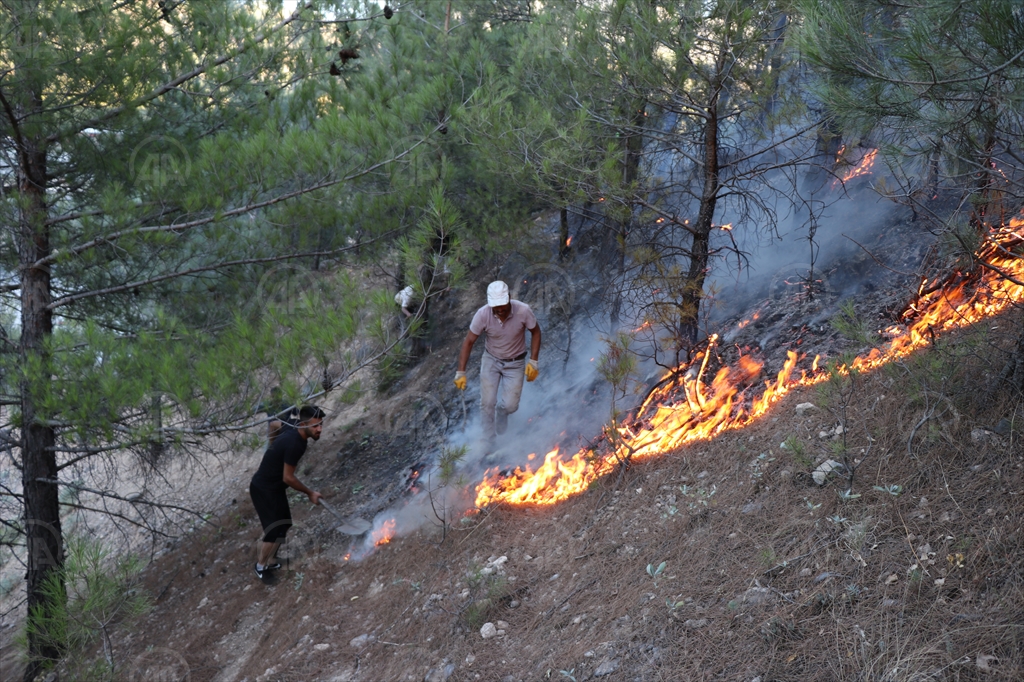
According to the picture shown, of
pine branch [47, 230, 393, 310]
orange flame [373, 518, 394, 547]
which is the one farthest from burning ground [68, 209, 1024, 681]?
pine branch [47, 230, 393, 310]

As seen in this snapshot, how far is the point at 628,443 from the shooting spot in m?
6.10

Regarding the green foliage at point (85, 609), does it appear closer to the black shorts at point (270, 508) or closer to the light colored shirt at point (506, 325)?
the black shorts at point (270, 508)

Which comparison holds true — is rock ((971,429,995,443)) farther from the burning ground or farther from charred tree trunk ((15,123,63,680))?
charred tree trunk ((15,123,63,680))

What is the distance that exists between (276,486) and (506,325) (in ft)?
8.78

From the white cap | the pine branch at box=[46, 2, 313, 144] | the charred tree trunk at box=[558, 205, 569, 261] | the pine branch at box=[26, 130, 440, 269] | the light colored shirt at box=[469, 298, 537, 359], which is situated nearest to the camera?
the pine branch at box=[26, 130, 440, 269]

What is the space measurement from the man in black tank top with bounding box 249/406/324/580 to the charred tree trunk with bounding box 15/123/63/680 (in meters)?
1.71

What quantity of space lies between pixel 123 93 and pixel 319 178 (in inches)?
67.0

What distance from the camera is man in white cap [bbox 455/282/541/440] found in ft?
22.2

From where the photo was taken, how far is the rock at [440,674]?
4527 millimetres

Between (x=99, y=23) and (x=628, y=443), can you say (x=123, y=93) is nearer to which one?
→ (x=99, y=23)

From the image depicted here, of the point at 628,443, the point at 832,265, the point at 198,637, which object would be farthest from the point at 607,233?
the point at 198,637

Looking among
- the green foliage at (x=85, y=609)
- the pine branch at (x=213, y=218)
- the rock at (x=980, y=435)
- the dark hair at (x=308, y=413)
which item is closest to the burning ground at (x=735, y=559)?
the rock at (x=980, y=435)

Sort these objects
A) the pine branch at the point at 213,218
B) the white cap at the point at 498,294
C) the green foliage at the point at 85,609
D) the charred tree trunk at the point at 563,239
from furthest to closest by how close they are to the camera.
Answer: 1. the charred tree trunk at the point at 563,239
2. the white cap at the point at 498,294
3. the pine branch at the point at 213,218
4. the green foliage at the point at 85,609

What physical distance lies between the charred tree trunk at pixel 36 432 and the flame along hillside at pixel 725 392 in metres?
3.93
